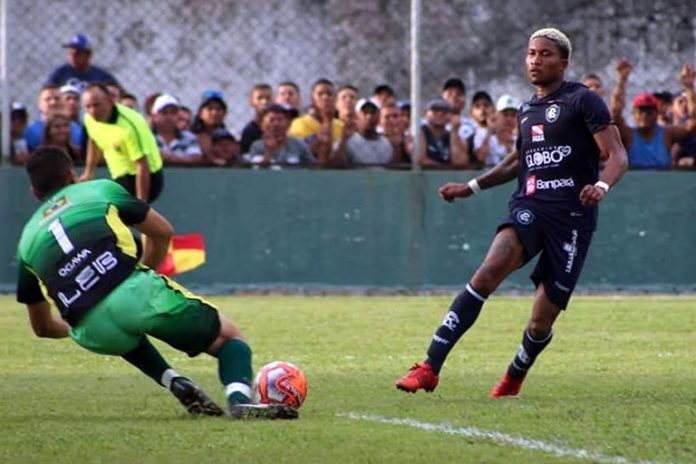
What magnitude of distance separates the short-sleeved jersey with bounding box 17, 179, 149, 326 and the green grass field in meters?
0.65

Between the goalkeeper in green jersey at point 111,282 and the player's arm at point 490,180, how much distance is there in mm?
2039

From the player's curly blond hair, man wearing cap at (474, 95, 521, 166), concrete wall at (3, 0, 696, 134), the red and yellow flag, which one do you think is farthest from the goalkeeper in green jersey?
concrete wall at (3, 0, 696, 134)

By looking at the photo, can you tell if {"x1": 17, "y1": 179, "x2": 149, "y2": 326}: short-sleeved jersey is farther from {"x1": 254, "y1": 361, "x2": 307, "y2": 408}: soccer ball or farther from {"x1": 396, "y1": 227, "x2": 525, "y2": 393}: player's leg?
{"x1": 396, "y1": 227, "x2": 525, "y2": 393}: player's leg

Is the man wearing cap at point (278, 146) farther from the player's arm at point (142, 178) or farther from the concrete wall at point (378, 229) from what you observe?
the player's arm at point (142, 178)

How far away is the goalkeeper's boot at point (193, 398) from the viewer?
8.73m

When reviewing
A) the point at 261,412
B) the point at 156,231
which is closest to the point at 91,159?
the point at 156,231

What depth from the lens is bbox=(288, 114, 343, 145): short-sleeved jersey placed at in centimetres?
1864

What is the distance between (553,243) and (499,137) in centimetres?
940

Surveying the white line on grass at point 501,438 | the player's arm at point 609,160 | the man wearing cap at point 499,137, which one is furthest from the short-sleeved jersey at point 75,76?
the white line on grass at point 501,438

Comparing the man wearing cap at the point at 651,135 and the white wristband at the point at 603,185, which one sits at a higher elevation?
the white wristband at the point at 603,185

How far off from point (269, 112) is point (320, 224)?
1.27m

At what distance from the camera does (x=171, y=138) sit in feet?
60.5


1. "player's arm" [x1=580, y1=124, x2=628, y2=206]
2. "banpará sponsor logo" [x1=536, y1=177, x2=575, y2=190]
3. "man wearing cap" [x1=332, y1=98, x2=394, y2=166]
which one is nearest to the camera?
"player's arm" [x1=580, y1=124, x2=628, y2=206]

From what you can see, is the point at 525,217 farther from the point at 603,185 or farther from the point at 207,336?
the point at 207,336
